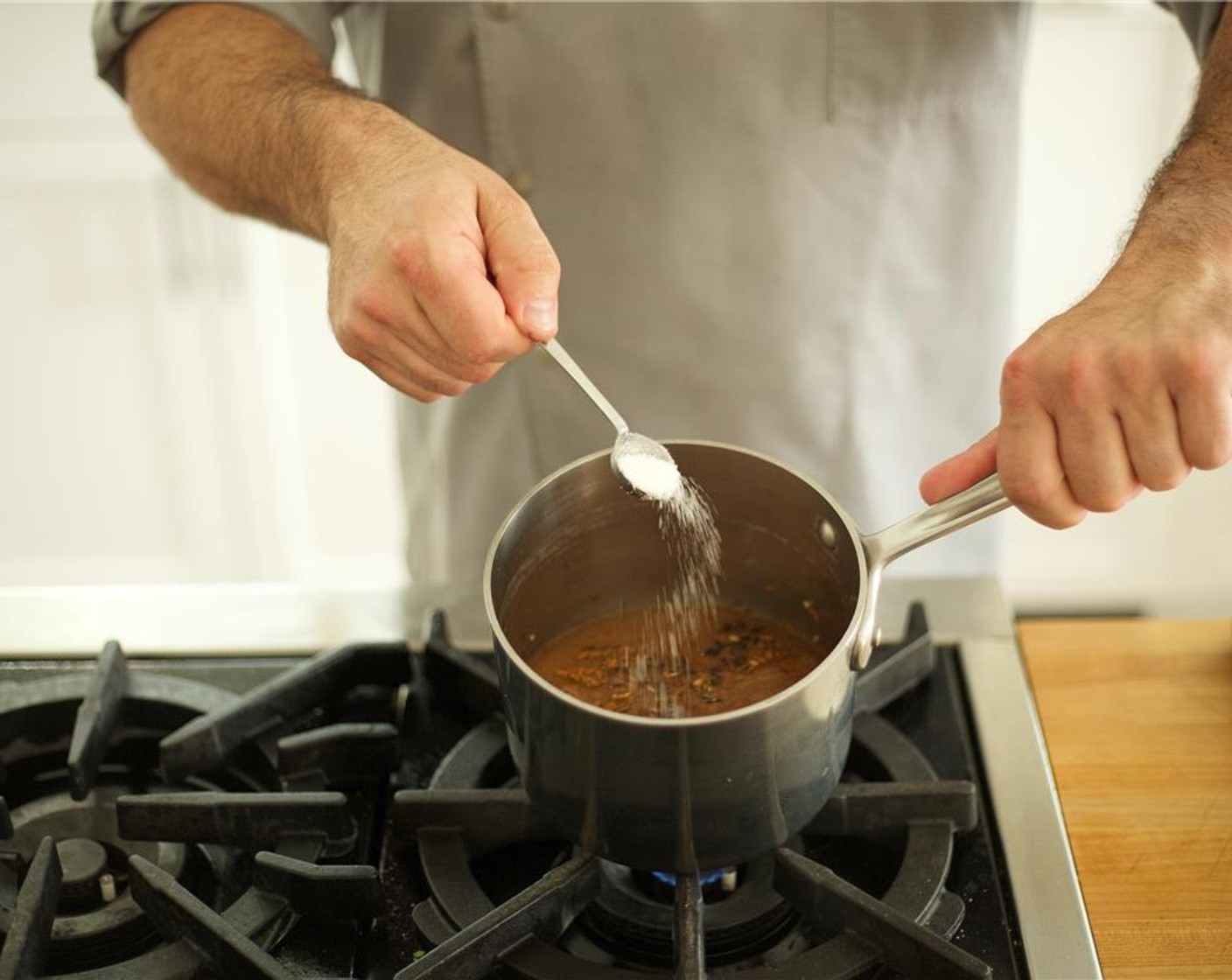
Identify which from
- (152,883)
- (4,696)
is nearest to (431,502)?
(4,696)

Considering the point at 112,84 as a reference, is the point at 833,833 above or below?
below

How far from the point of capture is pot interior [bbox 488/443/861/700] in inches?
28.2

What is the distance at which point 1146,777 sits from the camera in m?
0.76

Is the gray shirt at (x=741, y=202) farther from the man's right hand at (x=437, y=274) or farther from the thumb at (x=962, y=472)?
the thumb at (x=962, y=472)

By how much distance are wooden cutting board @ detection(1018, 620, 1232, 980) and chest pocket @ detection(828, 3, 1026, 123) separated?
18.3 inches

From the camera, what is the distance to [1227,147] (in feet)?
2.78

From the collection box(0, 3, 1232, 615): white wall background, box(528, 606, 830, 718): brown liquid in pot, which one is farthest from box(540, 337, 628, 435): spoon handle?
box(0, 3, 1232, 615): white wall background

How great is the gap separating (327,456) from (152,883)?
60.7 inches

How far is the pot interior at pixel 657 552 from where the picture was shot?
0.72 m

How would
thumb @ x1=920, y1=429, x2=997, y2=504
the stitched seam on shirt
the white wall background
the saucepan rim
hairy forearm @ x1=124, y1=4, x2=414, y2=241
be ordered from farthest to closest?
1. the white wall background
2. the stitched seam on shirt
3. hairy forearm @ x1=124, y1=4, x2=414, y2=241
4. thumb @ x1=920, y1=429, x2=997, y2=504
5. the saucepan rim

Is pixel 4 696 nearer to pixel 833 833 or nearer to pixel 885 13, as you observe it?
pixel 833 833

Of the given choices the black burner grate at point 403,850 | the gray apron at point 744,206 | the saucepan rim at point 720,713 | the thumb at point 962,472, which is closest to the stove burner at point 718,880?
the black burner grate at point 403,850

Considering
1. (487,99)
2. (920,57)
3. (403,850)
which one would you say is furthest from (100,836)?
(920,57)

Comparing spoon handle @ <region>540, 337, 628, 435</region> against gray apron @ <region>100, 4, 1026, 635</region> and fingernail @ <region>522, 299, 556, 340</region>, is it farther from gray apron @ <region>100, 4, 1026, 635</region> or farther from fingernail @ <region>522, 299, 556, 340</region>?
gray apron @ <region>100, 4, 1026, 635</region>
